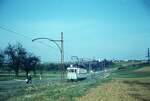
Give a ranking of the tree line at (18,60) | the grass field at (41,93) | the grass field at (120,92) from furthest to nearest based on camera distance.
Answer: the tree line at (18,60), the grass field at (41,93), the grass field at (120,92)

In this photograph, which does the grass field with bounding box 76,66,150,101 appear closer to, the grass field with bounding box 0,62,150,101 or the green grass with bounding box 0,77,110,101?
the grass field with bounding box 0,62,150,101

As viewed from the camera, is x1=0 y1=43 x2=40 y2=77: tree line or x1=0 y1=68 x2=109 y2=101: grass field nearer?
x1=0 y1=68 x2=109 y2=101: grass field

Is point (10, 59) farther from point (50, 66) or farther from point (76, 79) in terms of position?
point (50, 66)

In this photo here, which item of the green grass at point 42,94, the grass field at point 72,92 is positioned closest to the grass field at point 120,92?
the grass field at point 72,92

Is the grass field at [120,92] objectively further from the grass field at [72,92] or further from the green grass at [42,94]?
the green grass at [42,94]

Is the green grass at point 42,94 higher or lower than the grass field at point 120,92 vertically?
higher

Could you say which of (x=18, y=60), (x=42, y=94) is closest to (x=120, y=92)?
(x=42, y=94)

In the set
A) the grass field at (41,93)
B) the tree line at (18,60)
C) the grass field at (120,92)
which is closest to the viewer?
the grass field at (120,92)

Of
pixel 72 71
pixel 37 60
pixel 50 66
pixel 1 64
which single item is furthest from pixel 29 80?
pixel 50 66

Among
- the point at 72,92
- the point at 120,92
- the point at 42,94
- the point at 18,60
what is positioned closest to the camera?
the point at 42,94

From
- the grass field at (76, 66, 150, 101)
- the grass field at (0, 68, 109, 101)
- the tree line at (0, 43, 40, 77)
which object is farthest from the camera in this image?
the tree line at (0, 43, 40, 77)

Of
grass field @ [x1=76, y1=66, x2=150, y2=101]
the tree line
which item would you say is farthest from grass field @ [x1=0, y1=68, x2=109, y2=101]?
the tree line

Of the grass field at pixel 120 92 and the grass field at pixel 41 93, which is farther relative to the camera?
the grass field at pixel 41 93

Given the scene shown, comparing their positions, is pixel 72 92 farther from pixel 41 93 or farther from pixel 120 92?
pixel 120 92
